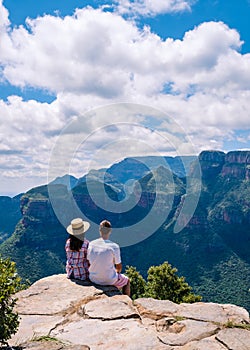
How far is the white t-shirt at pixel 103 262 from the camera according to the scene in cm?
695

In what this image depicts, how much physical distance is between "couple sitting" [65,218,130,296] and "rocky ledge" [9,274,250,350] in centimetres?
43

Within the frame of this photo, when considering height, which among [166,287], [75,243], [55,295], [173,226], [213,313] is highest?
[75,243]

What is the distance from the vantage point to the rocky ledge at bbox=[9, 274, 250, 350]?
159 inches

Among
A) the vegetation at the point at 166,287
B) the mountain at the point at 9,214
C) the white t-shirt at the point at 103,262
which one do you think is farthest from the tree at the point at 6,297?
the mountain at the point at 9,214

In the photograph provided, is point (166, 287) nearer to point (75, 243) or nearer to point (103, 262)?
point (75, 243)

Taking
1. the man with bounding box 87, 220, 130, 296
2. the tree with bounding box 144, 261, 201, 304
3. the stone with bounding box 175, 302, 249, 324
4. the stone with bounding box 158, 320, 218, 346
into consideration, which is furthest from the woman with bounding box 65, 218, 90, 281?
the tree with bounding box 144, 261, 201, 304

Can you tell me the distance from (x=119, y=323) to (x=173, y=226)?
10740 cm

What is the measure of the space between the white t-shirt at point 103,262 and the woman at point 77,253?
16.0 inches

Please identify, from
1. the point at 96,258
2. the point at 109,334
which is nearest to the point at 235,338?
the point at 109,334

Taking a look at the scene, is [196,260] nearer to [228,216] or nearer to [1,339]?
[228,216]

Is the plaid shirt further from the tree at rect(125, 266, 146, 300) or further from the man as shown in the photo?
the tree at rect(125, 266, 146, 300)

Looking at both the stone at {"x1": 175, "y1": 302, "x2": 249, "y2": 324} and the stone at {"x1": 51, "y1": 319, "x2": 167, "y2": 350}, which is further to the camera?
the stone at {"x1": 175, "y1": 302, "x2": 249, "y2": 324}

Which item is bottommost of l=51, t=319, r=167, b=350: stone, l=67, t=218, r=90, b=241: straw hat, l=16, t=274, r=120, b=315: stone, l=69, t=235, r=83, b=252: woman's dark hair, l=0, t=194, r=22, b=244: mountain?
l=0, t=194, r=22, b=244: mountain

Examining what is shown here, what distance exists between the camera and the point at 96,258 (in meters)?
7.00
